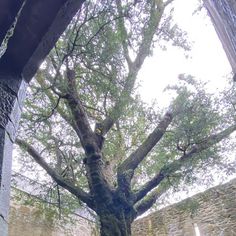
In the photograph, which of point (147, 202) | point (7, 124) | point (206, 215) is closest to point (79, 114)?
point (147, 202)

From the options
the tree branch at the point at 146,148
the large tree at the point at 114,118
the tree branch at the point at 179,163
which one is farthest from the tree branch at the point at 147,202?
the tree branch at the point at 146,148

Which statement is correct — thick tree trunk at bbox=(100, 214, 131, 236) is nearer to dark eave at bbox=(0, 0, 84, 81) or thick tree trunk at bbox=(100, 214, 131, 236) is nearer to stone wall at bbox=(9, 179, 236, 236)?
stone wall at bbox=(9, 179, 236, 236)

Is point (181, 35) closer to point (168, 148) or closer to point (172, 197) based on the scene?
point (168, 148)

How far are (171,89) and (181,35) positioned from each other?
846 mm

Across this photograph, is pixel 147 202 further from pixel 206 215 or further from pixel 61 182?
pixel 206 215

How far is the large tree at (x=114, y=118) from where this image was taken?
3.59 meters

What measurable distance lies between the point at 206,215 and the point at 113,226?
10.8ft

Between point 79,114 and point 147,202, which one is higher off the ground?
point 79,114

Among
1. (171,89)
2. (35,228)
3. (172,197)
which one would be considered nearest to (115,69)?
(171,89)

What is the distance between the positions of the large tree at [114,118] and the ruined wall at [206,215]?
1.29 m

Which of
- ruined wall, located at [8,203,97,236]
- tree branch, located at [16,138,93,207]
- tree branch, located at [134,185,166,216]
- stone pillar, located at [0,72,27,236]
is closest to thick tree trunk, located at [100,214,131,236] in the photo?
tree branch, located at [16,138,93,207]

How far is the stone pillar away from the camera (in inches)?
50.1

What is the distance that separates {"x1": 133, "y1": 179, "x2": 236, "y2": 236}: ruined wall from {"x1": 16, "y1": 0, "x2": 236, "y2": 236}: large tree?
1294 millimetres

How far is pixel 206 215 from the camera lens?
6137 mm
